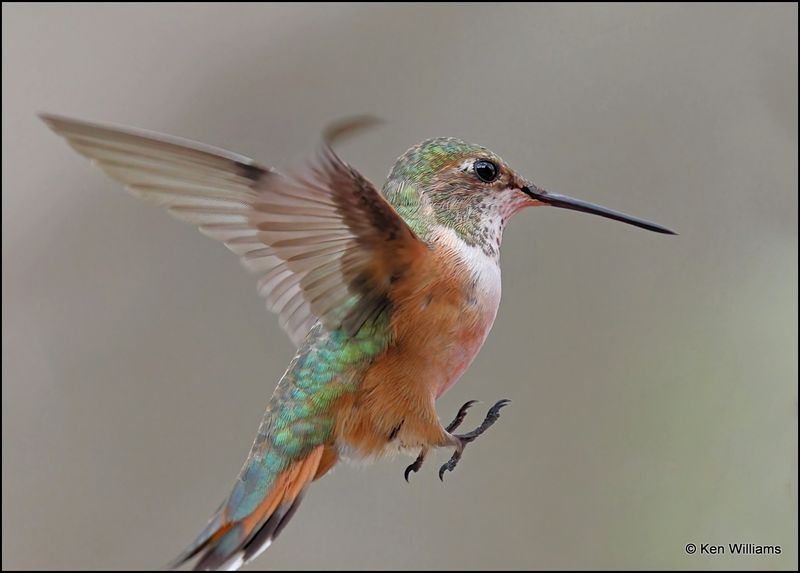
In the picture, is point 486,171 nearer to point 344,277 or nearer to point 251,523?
point 344,277

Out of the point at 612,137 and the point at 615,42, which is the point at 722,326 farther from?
the point at 615,42

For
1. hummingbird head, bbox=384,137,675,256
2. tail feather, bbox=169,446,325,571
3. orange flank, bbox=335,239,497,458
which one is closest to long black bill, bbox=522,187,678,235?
hummingbird head, bbox=384,137,675,256

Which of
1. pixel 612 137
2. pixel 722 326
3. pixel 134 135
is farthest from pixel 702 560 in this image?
pixel 134 135

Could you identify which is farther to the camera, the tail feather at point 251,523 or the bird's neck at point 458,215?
the bird's neck at point 458,215
